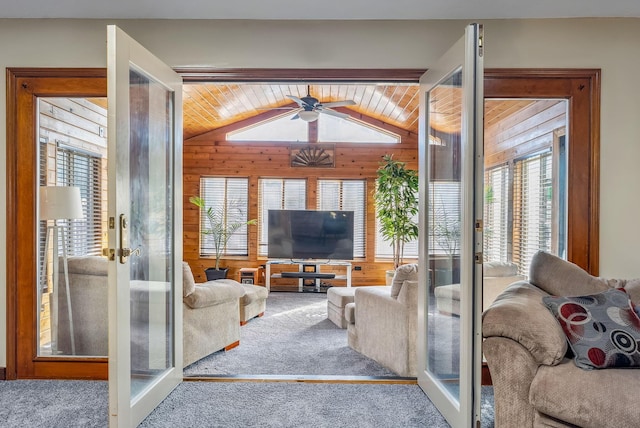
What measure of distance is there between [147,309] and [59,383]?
939 millimetres

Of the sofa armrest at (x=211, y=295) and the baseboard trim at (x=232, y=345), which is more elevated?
the sofa armrest at (x=211, y=295)

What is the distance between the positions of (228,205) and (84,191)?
169 inches

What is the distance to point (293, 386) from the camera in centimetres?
268

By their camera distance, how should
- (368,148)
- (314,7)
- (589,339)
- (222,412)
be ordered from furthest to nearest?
(368,148) → (314,7) → (222,412) → (589,339)

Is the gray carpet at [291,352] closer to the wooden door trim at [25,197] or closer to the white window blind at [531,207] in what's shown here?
the wooden door trim at [25,197]

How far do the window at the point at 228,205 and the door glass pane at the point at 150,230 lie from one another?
182 inches

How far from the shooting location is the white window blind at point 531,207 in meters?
2.80

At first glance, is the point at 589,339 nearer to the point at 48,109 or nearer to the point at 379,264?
the point at 48,109

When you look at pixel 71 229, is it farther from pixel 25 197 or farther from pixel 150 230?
pixel 150 230

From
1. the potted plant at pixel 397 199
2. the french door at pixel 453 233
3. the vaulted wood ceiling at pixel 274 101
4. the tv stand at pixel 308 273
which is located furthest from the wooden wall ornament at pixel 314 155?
the french door at pixel 453 233

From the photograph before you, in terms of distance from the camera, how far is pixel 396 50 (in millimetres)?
2740

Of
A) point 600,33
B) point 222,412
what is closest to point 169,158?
point 222,412

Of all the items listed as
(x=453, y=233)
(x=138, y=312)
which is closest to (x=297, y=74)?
(x=453, y=233)

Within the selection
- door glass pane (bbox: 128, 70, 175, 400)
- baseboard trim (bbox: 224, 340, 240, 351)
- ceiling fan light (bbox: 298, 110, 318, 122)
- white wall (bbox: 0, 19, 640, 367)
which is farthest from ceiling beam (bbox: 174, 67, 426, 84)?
ceiling fan light (bbox: 298, 110, 318, 122)
